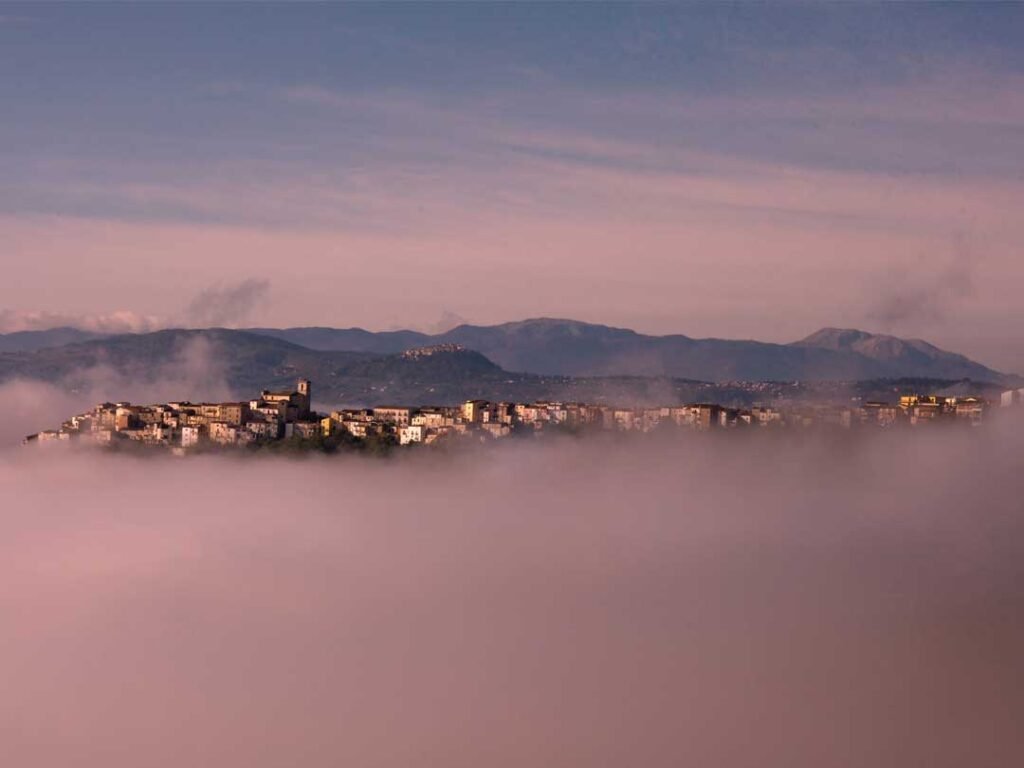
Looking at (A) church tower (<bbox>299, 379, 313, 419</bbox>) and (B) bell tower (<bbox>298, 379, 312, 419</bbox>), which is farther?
(B) bell tower (<bbox>298, 379, 312, 419</bbox>)

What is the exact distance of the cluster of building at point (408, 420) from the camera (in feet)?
325

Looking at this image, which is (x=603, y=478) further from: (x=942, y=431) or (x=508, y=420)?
(x=942, y=431)

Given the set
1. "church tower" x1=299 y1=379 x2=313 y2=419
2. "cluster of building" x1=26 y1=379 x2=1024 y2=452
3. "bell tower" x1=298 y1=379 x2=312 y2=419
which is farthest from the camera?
"bell tower" x1=298 y1=379 x2=312 y2=419

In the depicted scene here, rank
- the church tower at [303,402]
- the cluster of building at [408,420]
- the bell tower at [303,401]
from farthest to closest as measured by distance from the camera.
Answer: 1. the bell tower at [303,401]
2. the church tower at [303,402]
3. the cluster of building at [408,420]

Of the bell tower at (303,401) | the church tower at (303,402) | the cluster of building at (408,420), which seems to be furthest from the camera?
the bell tower at (303,401)

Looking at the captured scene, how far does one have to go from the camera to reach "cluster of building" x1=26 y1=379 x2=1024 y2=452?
3898 inches

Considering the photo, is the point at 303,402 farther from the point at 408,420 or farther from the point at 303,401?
the point at 408,420

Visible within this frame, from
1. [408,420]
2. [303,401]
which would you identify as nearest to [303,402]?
[303,401]

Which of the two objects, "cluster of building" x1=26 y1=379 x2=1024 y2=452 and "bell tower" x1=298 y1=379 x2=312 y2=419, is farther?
"bell tower" x1=298 y1=379 x2=312 y2=419

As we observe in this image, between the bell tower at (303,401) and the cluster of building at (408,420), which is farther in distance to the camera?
the bell tower at (303,401)

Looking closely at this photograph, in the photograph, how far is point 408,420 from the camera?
107m

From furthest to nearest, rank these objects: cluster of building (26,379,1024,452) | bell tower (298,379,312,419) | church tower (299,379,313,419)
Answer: bell tower (298,379,312,419), church tower (299,379,313,419), cluster of building (26,379,1024,452)

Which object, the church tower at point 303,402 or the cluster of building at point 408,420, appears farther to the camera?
the church tower at point 303,402

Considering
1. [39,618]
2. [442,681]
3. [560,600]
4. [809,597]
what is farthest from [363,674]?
[39,618]
